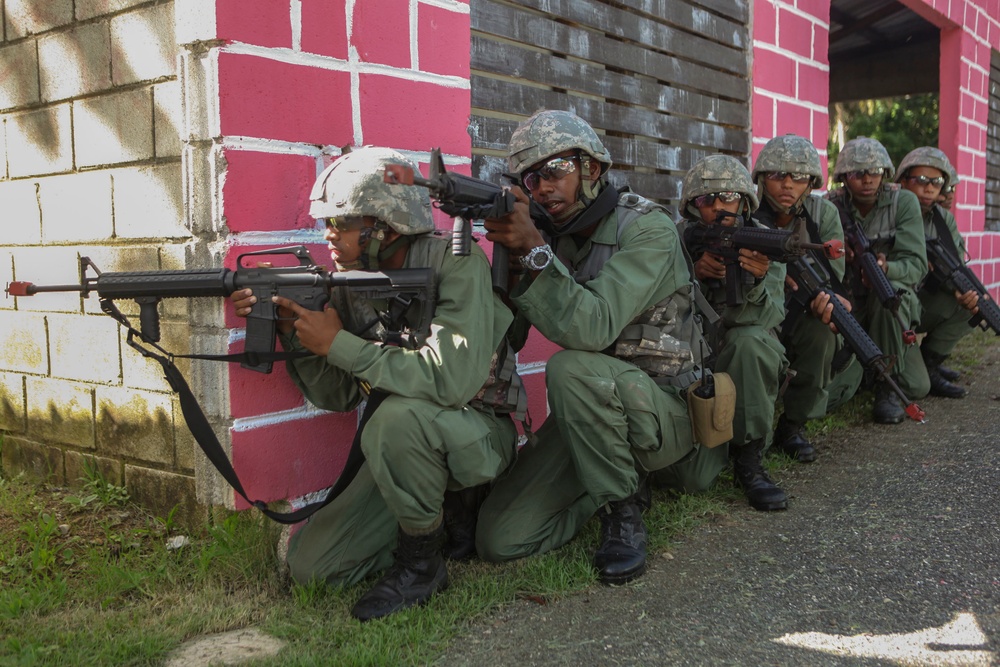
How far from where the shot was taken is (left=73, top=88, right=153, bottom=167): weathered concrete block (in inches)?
130

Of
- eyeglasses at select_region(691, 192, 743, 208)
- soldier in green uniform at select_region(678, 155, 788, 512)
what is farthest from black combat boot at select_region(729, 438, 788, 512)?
eyeglasses at select_region(691, 192, 743, 208)

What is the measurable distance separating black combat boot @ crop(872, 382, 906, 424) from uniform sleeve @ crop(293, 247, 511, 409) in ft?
10.9

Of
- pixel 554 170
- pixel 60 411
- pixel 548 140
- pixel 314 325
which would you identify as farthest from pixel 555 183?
pixel 60 411

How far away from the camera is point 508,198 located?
2873 millimetres

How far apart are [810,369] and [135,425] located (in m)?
3.32

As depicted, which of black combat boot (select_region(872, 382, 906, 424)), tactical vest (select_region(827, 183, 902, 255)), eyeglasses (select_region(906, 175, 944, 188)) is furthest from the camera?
eyeglasses (select_region(906, 175, 944, 188))

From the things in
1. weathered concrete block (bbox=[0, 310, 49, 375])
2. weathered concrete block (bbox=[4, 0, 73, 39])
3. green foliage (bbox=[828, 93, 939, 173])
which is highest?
green foliage (bbox=[828, 93, 939, 173])

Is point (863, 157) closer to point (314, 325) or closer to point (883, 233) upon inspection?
point (883, 233)

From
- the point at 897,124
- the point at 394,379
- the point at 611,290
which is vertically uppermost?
the point at 897,124

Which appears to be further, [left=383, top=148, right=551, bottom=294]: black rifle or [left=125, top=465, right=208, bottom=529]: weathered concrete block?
[left=125, top=465, right=208, bottom=529]: weathered concrete block

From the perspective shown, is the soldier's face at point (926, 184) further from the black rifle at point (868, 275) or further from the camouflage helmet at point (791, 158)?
the camouflage helmet at point (791, 158)

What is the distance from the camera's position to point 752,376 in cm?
390

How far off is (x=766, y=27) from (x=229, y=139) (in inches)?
178

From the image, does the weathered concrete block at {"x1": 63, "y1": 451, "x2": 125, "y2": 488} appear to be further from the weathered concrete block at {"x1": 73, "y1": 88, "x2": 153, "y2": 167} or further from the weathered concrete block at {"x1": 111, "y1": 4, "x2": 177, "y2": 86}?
the weathered concrete block at {"x1": 111, "y1": 4, "x2": 177, "y2": 86}
